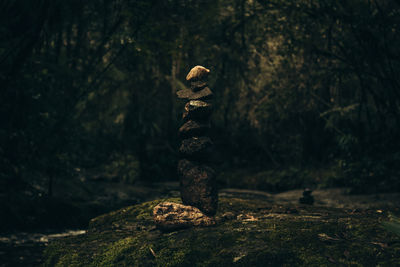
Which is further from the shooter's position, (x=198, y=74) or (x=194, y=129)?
(x=198, y=74)

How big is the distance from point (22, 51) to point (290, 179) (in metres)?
15.0

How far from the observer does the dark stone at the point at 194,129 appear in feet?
24.4

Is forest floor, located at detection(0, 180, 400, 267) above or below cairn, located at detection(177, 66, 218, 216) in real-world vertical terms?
below

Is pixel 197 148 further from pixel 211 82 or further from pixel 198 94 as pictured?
pixel 211 82

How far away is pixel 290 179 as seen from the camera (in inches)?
818

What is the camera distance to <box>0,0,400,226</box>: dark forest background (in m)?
11.2

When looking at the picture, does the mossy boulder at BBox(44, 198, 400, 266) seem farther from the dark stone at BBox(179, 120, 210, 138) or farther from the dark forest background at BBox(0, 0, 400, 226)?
the dark forest background at BBox(0, 0, 400, 226)

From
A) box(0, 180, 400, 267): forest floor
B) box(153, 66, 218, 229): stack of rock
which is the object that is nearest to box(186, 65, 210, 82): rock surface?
box(153, 66, 218, 229): stack of rock

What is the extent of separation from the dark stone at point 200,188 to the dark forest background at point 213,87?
411 cm

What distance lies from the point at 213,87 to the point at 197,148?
14928 millimetres

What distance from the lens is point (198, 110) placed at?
738 centimetres

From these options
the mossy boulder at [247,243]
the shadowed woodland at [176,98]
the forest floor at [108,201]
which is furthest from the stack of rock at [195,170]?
the forest floor at [108,201]

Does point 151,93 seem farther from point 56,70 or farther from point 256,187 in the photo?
point 56,70

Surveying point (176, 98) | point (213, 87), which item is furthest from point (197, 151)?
point (213, 87)
